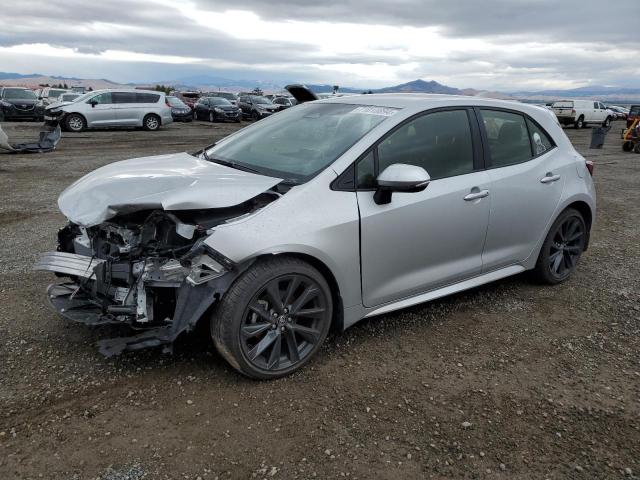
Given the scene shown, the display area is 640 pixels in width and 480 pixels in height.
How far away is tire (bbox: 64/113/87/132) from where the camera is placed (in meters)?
19.7

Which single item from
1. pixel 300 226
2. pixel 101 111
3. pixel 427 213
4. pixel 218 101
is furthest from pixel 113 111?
pixel 300 226

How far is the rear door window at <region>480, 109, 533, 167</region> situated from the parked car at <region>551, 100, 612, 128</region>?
29685 millimetres

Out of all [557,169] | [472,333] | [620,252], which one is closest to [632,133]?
[620,252]

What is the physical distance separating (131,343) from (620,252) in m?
5.31

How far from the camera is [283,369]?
3082 millimetres

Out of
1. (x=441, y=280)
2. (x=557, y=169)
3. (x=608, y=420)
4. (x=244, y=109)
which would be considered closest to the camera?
(x=608, y=420)

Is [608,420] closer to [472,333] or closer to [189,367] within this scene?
[472,333]

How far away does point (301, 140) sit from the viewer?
3689 mm

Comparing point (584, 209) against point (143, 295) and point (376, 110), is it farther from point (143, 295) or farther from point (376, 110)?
point (143, 295)

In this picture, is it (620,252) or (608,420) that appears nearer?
(608,420)

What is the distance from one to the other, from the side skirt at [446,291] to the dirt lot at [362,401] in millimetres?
269

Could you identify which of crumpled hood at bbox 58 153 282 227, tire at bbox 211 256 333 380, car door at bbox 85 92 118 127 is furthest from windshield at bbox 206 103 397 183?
car door at bbox 85 92 118 127

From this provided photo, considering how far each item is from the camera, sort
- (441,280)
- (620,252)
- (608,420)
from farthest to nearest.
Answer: (620,252) → (441,280) → (608,420)

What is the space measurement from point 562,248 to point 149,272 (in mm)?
3561
